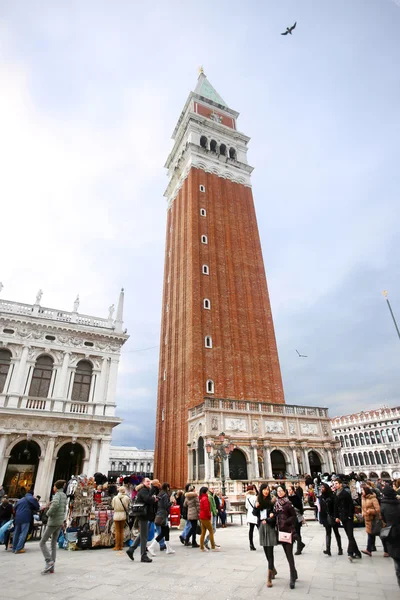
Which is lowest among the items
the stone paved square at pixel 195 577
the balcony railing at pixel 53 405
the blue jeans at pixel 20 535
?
the stone paved square at pixel 195 577

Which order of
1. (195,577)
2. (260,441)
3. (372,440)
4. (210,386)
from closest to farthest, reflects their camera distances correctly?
(195,577)
(260,441)
(210,386)
(372,440)

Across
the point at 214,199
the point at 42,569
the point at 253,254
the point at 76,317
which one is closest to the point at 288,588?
the point at 42,569

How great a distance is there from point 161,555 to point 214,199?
36714 millimetres

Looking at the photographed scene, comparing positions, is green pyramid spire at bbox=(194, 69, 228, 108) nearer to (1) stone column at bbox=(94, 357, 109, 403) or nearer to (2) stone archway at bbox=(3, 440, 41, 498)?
(1) stone column at bbox=(94, 357, 109, 403)

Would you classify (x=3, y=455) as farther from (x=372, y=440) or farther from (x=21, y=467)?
(x=372, y=440)

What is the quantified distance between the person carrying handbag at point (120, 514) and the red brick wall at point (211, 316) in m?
17.8

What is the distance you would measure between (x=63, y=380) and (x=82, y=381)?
55.3 inches

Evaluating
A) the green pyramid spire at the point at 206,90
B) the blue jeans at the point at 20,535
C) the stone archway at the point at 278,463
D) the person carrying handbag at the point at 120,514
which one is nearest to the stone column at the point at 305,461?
the stone archway at the point at 278,463

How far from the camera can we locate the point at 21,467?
22719mm

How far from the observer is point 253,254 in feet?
129

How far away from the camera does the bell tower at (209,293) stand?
30422 mm

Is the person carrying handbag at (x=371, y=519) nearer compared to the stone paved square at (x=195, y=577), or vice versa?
the stone paved square at (x=195, y=577)

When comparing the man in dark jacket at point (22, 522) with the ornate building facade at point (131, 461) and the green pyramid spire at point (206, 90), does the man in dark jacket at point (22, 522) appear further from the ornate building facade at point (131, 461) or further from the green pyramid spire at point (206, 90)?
the ornate building facade at point (131, 461)

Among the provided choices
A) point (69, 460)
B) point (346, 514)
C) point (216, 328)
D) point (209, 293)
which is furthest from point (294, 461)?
point (346, 514)
